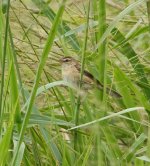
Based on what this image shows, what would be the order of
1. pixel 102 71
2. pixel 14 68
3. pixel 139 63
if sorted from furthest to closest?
pixel 139 63, pixel 102 71, pixel 14 68

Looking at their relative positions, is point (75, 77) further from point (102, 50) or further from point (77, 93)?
point (102, 50)

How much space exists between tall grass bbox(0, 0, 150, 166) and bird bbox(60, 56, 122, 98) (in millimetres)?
24

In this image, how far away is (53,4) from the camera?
225cm

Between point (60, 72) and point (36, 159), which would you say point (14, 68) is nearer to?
point (36, 159)

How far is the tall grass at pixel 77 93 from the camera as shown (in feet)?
5.30

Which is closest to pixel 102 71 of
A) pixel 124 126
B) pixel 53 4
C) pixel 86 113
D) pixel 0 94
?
pixel 86 113

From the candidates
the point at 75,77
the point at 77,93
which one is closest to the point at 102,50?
the point at 77,93

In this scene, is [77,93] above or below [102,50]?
below

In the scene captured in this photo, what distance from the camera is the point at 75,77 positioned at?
200cm

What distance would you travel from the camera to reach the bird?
6.07 ft

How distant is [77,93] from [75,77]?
0.18 metres

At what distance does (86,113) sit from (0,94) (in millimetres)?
439

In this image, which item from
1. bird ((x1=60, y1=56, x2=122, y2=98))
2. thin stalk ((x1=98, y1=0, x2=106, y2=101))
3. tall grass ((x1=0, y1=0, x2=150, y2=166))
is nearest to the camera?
tall grass ((x1=0, y1=0, x2=150, y2=166))

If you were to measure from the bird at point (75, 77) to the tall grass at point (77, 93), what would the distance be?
0.08 feet
